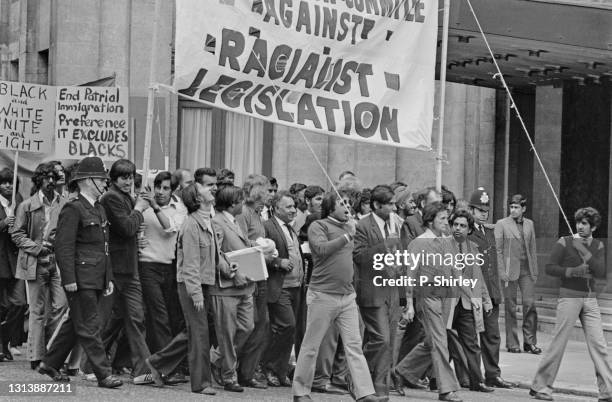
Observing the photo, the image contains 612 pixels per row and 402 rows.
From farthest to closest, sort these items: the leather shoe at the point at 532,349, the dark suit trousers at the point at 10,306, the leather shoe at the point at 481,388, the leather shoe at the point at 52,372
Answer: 1. the leather shoe at the point at 532,349
2. the dark suit trousers at the point at 10,306
3. the leather shoe at the point at 481,388
4. the leather shoe at the point at 52,372

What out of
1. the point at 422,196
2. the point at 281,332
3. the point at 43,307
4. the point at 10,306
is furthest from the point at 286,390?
the point at 10,306

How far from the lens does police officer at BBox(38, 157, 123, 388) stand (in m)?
11.8

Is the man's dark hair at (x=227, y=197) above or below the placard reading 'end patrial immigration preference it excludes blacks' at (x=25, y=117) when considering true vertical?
below

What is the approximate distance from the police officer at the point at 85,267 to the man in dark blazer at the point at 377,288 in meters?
2.30

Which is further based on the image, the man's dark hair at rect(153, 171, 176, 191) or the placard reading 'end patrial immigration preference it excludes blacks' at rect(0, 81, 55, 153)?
the placard reading 'end patrial immigration preference it excludes blacks' at rect(0, 81, 55, 153)

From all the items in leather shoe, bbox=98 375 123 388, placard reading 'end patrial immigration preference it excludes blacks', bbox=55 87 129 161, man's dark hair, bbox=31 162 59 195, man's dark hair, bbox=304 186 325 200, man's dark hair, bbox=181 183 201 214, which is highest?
placard reading 'end patrial immigration preference it excludes blacks', bbox=55 87 129 161

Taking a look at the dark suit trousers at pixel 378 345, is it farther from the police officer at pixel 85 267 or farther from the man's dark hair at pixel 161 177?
the man's dark hair at pixel 161 177

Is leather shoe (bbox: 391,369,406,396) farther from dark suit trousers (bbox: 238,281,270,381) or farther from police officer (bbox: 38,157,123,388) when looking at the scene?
police officer (bbox: 38,157,123,388)

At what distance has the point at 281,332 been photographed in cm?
1333

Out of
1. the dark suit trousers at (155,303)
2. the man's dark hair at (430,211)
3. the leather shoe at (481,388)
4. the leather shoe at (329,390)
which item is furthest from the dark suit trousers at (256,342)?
the leather shoe at (481,388)

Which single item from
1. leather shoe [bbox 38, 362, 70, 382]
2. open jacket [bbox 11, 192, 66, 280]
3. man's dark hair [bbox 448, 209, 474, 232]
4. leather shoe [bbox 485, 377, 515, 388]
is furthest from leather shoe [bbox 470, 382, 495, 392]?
open jacket [bbox 11, 192, 66, 280]

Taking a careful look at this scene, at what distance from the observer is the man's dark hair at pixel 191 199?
40.5 feet

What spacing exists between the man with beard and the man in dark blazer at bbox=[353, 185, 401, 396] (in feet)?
10.4

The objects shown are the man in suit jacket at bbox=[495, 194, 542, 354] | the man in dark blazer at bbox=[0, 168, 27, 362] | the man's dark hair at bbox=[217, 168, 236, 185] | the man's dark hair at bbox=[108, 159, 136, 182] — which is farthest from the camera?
the man in suit jacket at bbox=[495, 194, 542, 354]
